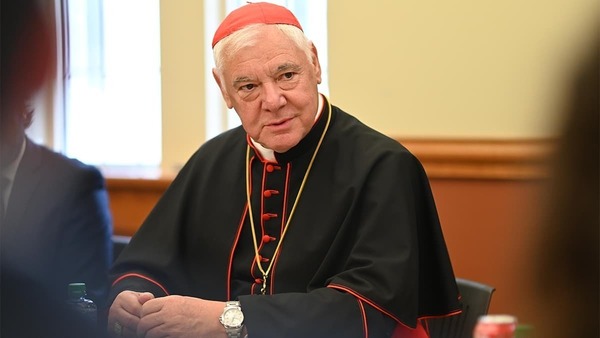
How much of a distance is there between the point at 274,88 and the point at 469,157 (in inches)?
54.9

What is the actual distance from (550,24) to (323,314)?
1921mm

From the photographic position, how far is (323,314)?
2662 mm

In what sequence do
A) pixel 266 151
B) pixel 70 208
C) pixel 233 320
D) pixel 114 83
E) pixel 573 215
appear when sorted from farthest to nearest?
pixel 114 83 < pixel 70 208 < pixel 266 151 < pixel 233 320 < pixel 573 215

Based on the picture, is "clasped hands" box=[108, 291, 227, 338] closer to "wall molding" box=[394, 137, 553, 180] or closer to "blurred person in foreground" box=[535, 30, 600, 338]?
"wall molding" box=[394, 137, 553, 180]

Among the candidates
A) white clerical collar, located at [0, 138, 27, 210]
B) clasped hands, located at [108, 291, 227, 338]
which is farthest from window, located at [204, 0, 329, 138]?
clasped hands, located at [108, 291, 227, 338]

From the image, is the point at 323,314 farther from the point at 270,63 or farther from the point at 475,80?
the point at 475,80

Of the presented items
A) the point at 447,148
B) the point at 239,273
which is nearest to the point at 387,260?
the point at 239,273

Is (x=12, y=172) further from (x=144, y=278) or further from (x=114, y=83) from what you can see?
(x=114, y=83)

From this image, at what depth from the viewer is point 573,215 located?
2.28 feet

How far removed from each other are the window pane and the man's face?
225 cm

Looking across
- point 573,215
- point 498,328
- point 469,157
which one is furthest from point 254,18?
point 573,215

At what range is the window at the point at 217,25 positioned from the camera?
4.69m

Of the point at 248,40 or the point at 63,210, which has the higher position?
the point at 248,40

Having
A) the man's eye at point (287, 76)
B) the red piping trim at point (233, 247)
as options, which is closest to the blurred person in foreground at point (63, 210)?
the red piping trim at point (233, 247)
